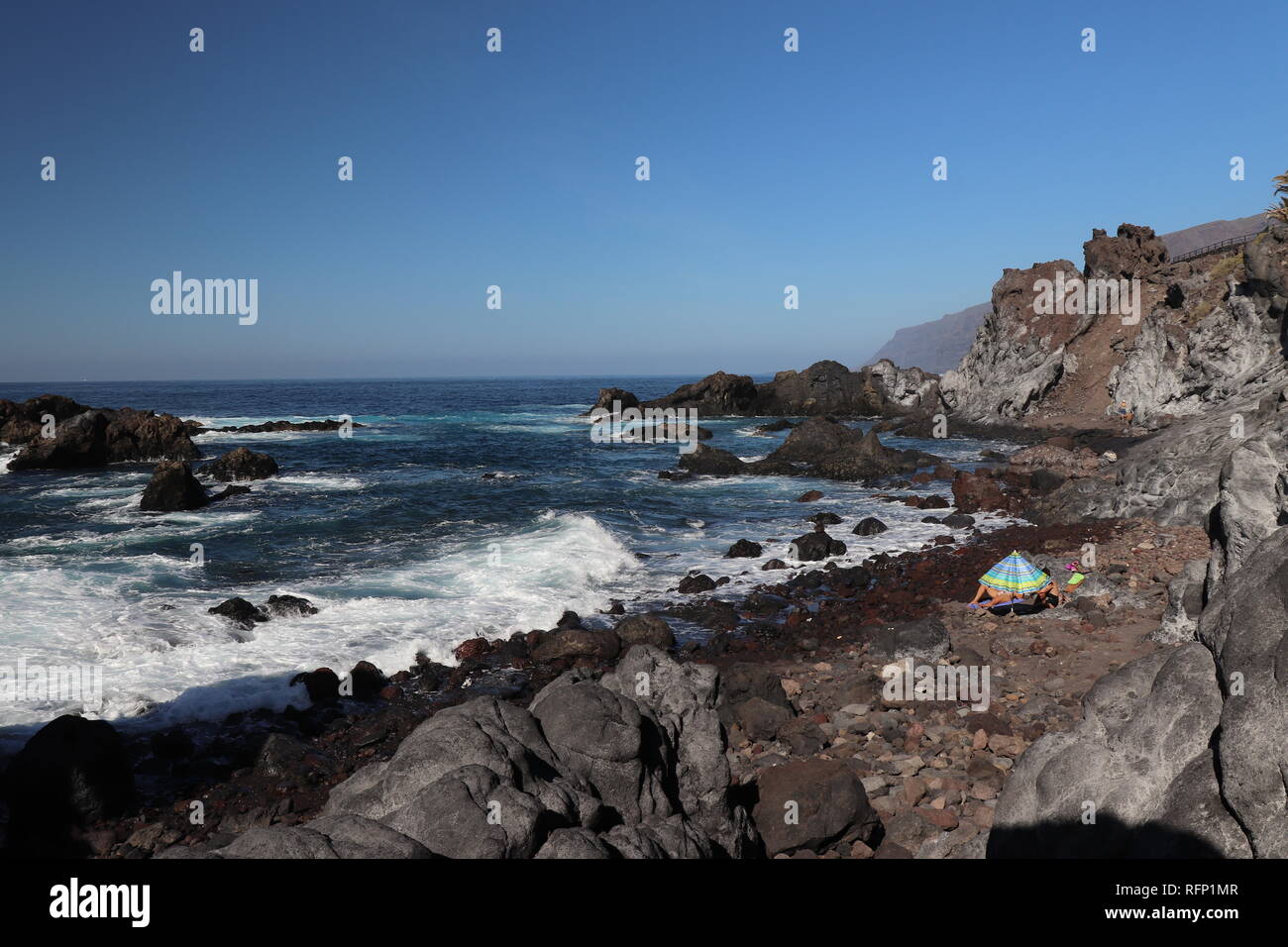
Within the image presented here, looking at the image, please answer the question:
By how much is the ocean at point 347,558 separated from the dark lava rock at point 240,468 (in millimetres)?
1115

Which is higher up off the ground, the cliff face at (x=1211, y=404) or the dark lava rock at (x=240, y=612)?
the cliff face at (x=1211, y=404)

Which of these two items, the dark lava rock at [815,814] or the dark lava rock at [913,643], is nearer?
the dark lava rock at [815,814]

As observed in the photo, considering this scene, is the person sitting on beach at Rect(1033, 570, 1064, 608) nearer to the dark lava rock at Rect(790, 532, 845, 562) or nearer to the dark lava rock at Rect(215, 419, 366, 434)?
the dark lava rock at Rect(790, 532, 845, 562)

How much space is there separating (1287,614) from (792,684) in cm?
876

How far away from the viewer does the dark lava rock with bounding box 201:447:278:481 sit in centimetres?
4138

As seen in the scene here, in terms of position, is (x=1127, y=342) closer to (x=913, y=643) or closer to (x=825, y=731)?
(x=913, y=643)

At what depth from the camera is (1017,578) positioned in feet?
54.5

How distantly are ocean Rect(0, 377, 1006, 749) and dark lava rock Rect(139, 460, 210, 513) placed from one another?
692 mm

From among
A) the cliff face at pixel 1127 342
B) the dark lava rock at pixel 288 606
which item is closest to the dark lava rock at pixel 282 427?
the dark lava rock at pixel 288 606

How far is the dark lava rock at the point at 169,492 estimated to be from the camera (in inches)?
1281

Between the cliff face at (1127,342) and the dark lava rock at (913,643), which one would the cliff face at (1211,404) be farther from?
the dark lava rock at (913,643)

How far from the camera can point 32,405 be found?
189ft
